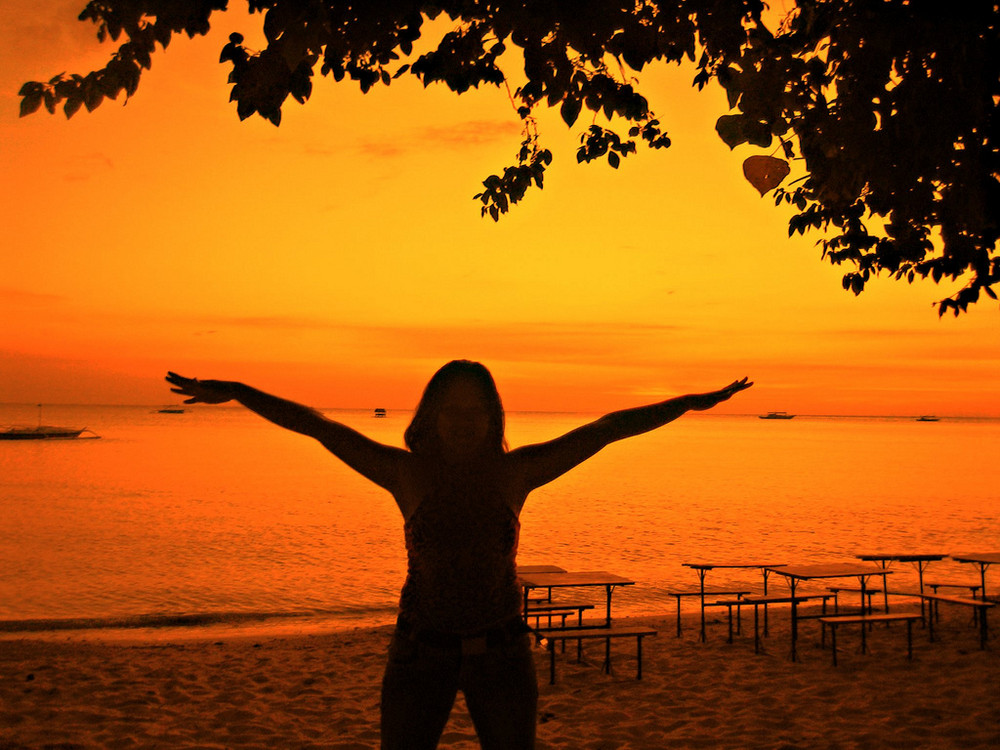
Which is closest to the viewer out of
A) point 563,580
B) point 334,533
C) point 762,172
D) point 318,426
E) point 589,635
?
point 318,426

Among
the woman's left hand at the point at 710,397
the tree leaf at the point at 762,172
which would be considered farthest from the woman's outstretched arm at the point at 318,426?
the tree leaf at the point at 762,172

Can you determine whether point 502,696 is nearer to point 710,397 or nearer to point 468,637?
point 468,637

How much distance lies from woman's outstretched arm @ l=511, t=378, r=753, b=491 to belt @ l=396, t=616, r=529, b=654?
0.45 m

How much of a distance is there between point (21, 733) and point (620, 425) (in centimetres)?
550

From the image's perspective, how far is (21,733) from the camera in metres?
5.64

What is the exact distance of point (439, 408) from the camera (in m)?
2.44

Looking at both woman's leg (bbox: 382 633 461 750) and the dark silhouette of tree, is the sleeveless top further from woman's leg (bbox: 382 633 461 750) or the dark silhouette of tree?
the dark silhouette of tree

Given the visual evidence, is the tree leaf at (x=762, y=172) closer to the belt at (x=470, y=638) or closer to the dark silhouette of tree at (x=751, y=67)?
the dark silhouette of tree at (x=751, y=67)

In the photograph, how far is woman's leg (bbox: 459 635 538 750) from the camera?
7.20ft

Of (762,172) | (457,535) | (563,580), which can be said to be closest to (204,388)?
(457,535)

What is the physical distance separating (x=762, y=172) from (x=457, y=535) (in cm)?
155

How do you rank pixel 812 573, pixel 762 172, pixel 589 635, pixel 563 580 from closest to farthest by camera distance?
pixel 762 172 < pixel 589 635 < pixel 563 580 < pixel 812 573

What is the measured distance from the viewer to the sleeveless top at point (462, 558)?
2.25 m

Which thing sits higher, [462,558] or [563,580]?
[462,558]
